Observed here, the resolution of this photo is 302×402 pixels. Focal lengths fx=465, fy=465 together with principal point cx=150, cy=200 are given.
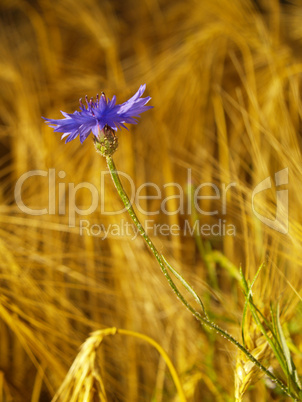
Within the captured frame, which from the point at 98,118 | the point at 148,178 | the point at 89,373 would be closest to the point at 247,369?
the point at 89,373

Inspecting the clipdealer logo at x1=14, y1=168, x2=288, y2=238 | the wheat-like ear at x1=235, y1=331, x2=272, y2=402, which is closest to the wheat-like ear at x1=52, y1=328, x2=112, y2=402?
the wheat-like ear at x1=235, y1=331, x2=272, y2=402

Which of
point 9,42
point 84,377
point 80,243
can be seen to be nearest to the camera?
point 84,377

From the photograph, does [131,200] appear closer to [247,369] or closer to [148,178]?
[148,178]

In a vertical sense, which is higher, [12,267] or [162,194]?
[162,194]

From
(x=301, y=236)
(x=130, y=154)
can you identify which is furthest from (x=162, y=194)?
(x=301, y=236)

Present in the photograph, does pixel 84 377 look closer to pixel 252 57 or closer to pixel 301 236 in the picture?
pixel 301 236

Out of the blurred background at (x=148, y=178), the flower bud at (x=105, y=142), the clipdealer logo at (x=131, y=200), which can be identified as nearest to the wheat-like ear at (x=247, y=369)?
the blurred background at (x=148, y=178)

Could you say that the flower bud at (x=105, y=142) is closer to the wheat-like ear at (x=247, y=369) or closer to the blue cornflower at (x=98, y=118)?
the blue cornflower at (x=98, y=118)

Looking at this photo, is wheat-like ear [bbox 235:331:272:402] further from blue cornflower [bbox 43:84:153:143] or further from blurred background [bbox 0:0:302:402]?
blue cornflower [bbox 43:84:153:143]
